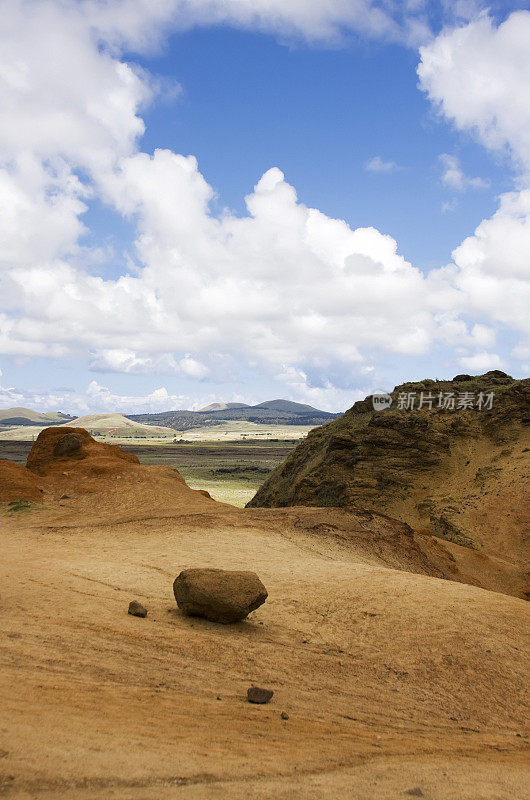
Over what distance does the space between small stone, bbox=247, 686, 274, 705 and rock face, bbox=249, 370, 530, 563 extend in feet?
62.5

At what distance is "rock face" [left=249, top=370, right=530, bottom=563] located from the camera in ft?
80.9

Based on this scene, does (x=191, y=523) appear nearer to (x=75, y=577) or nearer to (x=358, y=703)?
(x=75, y=577)

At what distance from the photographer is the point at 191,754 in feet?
15.2

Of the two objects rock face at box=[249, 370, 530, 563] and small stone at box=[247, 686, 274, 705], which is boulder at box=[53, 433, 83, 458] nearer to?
rock face at box=[249, 370, 530, 563]

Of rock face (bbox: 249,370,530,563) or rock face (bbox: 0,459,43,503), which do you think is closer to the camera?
rock face (bbox: 0,459,43,503)

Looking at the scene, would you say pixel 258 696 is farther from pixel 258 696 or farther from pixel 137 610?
pixel 137 610

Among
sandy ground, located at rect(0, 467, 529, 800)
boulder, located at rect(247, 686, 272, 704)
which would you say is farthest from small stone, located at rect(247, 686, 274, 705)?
sandy ground, located at rect(0, 467, 529, 800)

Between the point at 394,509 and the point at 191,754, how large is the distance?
23.6 meters

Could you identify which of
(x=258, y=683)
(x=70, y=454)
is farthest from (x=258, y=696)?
(x=70, y=454)

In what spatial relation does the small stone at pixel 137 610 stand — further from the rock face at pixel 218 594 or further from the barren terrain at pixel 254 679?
the rock face at pixel 218 594

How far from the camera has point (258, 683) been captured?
7160mm

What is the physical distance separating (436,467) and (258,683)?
78.3 ft

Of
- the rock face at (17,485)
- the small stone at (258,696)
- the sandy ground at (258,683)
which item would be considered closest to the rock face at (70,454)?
the rock face at (17,485)

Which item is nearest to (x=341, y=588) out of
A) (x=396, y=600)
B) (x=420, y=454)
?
(x=396, y=600)
